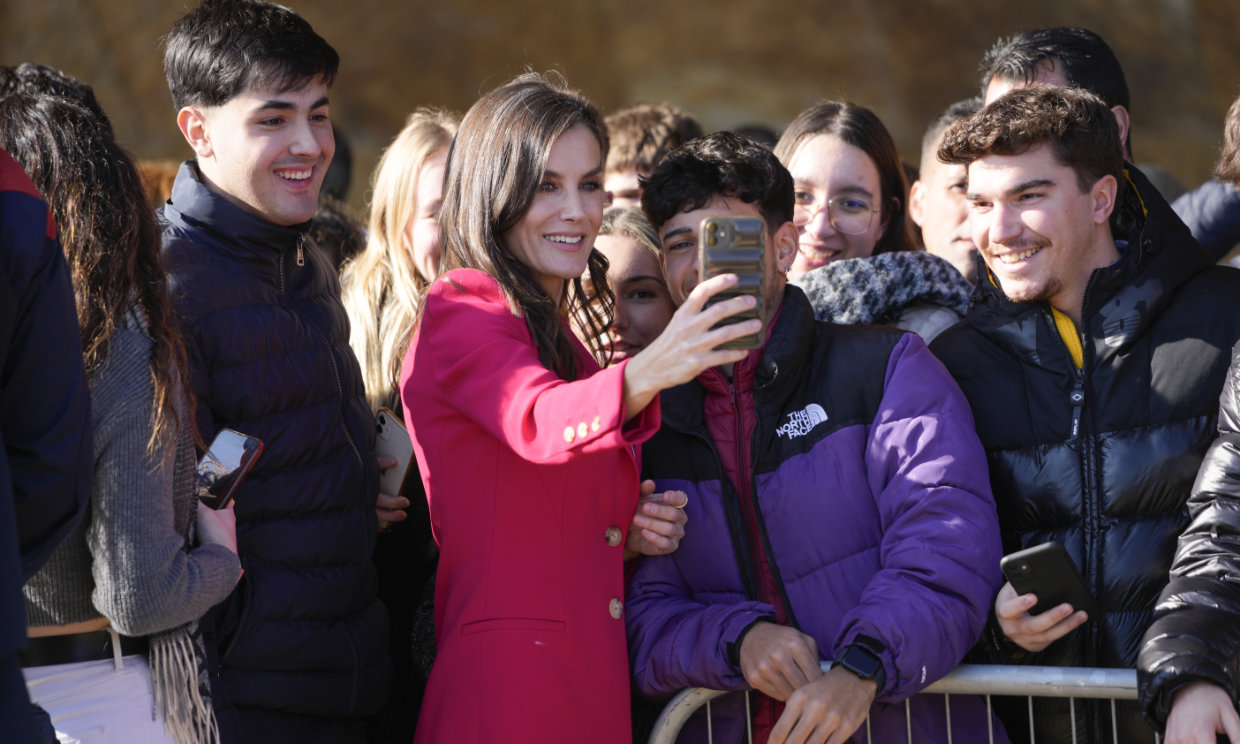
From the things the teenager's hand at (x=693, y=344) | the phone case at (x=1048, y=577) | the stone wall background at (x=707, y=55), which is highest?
the stone wall background at (x=707, y=55)

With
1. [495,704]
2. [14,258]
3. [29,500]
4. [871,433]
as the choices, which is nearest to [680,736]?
[495,704]

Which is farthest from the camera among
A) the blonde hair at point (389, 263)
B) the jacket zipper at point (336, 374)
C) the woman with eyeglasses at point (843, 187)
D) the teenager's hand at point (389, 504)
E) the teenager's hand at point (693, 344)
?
the woman with eyeglasses at point (843, 187)

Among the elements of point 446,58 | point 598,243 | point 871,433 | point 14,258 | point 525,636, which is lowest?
point 525,636

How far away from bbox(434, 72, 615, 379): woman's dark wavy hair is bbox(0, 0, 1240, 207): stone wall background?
5.12 m

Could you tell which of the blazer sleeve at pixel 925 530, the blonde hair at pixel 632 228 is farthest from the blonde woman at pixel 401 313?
the blazer sleeve at pixel 925 530

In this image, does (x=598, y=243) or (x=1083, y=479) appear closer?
(x=1083, y=479)

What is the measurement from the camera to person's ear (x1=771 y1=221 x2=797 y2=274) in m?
2.66

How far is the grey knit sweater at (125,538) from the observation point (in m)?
1.95

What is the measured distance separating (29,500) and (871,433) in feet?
4.70

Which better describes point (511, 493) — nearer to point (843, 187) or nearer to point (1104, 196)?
point (1104, 196)

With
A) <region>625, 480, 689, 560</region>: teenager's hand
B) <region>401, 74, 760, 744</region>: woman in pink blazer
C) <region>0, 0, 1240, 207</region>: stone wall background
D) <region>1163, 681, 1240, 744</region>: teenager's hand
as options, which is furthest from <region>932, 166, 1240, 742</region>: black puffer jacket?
<region>0, 0, 1240, 207</region>: stone wall background

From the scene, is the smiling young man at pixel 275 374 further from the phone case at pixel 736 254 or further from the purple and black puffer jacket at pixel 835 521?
the phone case at pixel 736 254

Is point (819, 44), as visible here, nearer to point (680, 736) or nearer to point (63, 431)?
point (680, 736)

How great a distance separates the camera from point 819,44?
7.98 m
